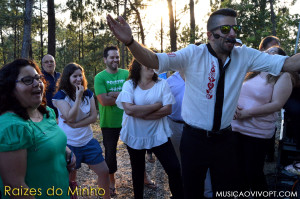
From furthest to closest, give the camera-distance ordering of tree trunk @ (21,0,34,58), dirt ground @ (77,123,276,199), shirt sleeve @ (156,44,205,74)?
1. tree trunk @ (21,0,34,58)
2. dirt ground @ (77,123,276,199)
3. shirt sleeve @ (156,44,205,74)

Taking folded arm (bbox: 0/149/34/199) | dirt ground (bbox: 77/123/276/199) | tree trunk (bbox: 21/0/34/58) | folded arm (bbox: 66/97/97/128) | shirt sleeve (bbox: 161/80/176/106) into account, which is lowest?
dirt ground (bbox: 77/123/276/199)

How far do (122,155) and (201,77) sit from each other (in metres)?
4.31

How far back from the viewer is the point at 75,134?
3.34 meters

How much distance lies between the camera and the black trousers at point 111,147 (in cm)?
410

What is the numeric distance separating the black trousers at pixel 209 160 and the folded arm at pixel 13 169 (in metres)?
1.43

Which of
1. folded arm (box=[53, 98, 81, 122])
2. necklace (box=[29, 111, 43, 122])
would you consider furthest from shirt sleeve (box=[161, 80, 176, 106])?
necklace (box=[29, 111, 43, 122])

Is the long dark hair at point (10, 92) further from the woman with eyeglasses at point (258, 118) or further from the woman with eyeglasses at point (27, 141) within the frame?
the woman with eyeglasses at point (258, 118)

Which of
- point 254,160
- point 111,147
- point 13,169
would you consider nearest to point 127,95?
point 111,147

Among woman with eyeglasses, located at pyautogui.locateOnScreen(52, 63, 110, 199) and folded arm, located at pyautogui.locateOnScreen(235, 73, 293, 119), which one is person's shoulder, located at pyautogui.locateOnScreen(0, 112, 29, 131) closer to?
woman with eyeglasses, located at pyautogui.locateOnScreen(52, 63, 110, 199)

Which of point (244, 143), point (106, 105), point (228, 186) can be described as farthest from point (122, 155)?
point (228, 186)

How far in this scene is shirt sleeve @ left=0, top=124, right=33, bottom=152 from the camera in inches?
64.6

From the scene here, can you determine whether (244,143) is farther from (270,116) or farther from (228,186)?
(228,186)

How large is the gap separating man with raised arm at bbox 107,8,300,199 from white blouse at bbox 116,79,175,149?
0.83 metres

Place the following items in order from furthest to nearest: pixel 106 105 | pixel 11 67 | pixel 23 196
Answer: pixel 106 105 < pixel 11 67 < pixel 23 196
